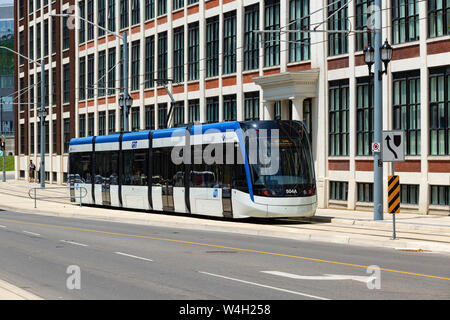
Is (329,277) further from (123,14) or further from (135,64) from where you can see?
(123,14)

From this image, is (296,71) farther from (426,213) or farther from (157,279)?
(157,279)

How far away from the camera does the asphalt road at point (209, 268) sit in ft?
37.6

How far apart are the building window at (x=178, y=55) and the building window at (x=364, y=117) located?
17.2 metres

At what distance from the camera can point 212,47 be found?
145ft

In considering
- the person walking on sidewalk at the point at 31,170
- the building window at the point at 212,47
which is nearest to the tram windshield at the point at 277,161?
the building window at the point at 212,47

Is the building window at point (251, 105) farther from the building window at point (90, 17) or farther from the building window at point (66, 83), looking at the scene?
the building window at point (66, 83)

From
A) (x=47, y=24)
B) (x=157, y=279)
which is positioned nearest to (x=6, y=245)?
(x=157, y=279)

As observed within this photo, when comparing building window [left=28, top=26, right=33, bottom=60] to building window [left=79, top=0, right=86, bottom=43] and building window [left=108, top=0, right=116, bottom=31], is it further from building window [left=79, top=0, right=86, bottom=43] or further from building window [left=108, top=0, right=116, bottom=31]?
building window [left=108, top=0, right=116, bottom=31]

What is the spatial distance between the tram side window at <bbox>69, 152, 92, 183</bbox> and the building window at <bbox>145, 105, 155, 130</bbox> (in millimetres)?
12529

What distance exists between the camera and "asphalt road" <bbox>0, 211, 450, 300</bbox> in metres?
11.5

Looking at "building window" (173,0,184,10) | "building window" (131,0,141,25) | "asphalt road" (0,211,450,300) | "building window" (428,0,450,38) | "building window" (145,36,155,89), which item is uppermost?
"building window" (131,0,141,25)

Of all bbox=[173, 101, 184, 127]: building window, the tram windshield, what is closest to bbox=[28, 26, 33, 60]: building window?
bbox=[173, 101, 184, 127]: building window
